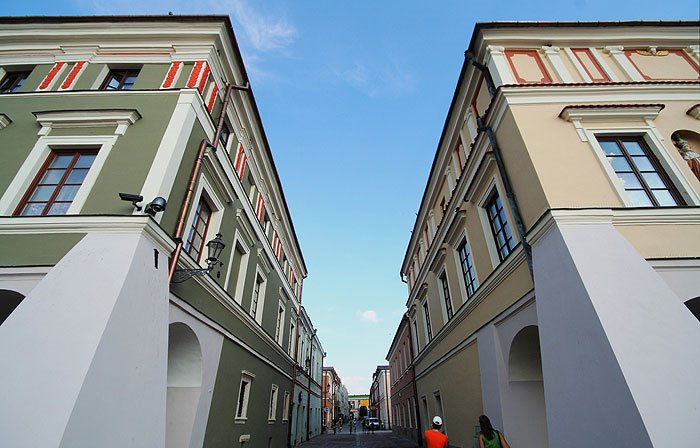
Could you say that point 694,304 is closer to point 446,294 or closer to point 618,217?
point 618,217

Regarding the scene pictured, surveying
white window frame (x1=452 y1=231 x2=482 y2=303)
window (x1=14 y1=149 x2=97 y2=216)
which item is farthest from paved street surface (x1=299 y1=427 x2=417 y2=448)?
window (x1=14 y1=149 x2=97 y2=216)

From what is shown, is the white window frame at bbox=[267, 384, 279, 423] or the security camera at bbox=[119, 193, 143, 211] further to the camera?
the white window frame at bbox=[267, 384, 279, 423]

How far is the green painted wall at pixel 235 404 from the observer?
7684mm

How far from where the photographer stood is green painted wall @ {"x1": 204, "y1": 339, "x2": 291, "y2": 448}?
768 cm

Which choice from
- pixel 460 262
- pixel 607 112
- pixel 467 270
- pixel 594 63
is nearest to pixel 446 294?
pixel 460 262

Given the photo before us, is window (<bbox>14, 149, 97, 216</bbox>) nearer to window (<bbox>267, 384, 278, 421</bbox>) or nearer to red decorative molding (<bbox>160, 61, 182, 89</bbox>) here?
red decorative molding (<bbox>160, 61, 182, 89</bbox>)

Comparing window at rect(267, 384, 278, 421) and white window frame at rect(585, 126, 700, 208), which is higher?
white window frame at rect(585, 126, 700, 208)

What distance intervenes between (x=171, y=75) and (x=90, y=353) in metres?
7.27

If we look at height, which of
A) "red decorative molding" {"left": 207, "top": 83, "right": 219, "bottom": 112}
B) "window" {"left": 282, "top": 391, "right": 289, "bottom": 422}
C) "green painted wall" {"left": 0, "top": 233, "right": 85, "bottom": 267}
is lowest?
"window" {"left": 282, "top": 391, "right": 289, "bottom": 422}

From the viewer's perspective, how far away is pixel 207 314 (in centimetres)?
738

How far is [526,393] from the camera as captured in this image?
671cm

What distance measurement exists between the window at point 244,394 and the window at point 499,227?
325 inches

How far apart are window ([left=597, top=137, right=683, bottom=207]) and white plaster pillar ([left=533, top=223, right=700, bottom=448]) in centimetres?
196

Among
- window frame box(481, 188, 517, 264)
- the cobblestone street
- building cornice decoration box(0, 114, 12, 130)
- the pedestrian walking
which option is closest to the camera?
the pedestrian walking
